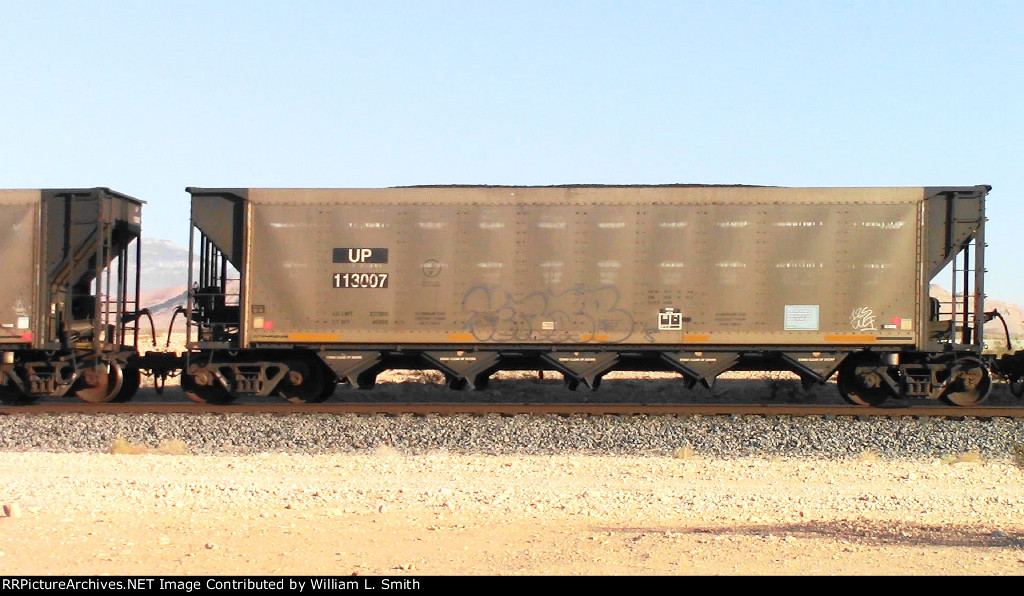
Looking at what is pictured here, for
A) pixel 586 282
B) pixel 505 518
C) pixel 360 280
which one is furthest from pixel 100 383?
pixel 505 518

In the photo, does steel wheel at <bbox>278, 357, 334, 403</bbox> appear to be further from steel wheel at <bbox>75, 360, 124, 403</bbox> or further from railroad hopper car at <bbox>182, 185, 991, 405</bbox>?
steel wheel at <bbox>75, 360, 124, 403</bbox>

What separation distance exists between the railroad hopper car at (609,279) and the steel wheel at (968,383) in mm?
31

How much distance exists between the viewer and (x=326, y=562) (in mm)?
5574

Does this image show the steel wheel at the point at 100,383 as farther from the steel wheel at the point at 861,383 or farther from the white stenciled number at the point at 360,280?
the steel wheel at the point at 861,383

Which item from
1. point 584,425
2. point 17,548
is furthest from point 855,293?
point 17,548

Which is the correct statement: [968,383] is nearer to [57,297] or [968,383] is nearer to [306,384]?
[306,384]

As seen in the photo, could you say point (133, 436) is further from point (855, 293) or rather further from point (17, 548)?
point (855, 293)

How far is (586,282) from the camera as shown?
531 inches

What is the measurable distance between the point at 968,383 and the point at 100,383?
44.0 feet

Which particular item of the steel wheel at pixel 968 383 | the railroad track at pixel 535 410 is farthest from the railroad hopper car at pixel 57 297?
the steel wheel at pixel 968 383

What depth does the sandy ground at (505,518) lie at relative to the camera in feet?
18.4

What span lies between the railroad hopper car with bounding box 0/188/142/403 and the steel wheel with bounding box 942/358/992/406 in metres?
12.8

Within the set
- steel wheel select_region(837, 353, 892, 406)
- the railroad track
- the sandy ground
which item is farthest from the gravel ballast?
the sandy ground

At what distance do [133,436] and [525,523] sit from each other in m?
7.41
